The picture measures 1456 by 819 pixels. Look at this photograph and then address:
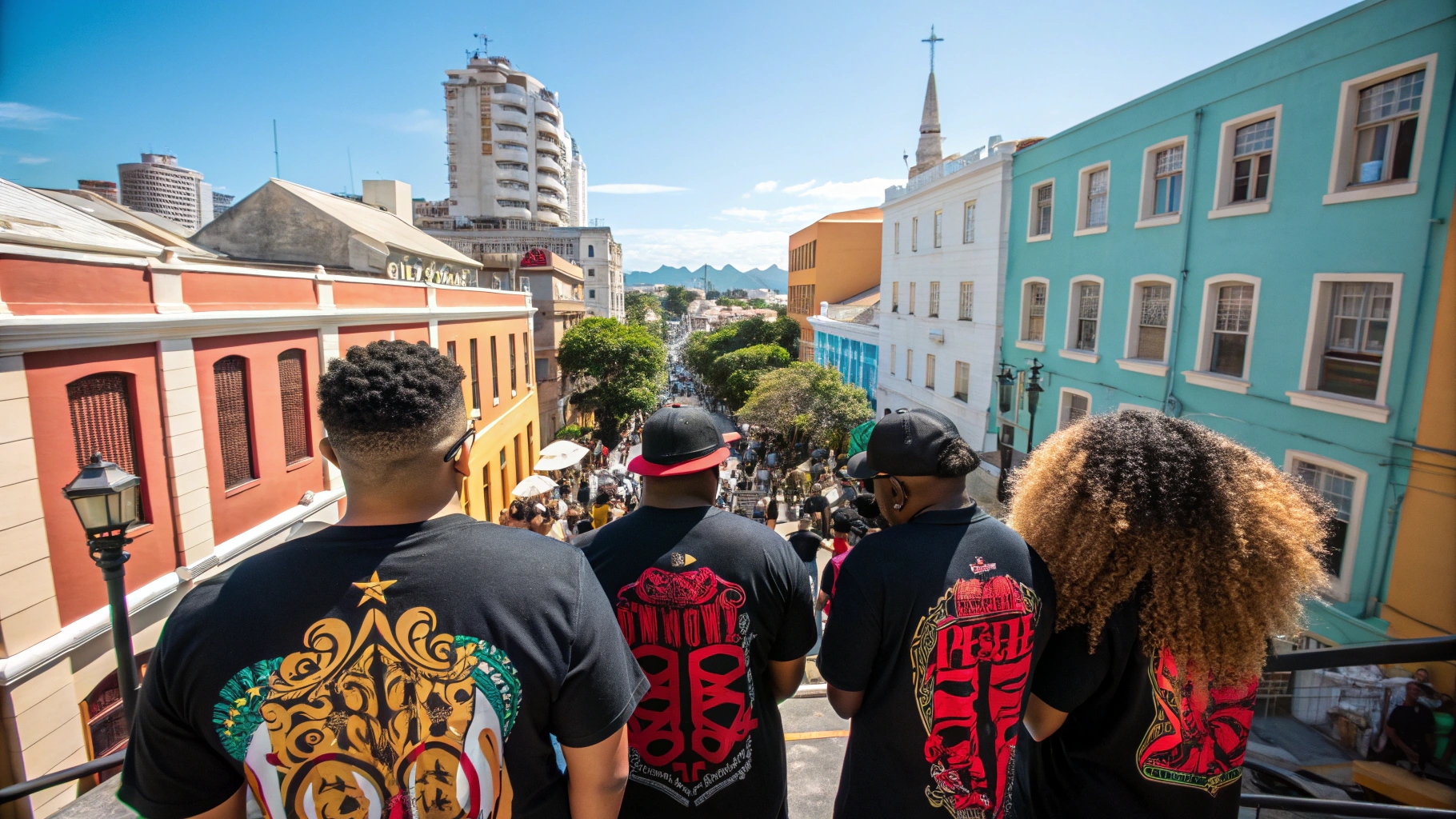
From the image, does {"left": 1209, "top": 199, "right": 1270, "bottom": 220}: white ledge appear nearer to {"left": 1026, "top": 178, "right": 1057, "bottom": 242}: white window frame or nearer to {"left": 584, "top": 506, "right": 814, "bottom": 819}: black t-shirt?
{"left": 1026, "top": 178, "right": 1057, "bottom": 242}: white window frame

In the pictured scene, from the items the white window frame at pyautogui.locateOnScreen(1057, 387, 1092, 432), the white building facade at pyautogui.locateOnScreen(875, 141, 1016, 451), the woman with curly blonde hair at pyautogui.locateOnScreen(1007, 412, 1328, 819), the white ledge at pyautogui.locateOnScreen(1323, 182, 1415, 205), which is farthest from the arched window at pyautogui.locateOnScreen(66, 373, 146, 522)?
the white building facade at pyautogui.locateOnScreen(875, 141, 1016, 451)

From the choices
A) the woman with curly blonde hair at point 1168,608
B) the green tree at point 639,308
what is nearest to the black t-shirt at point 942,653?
the woman with curly blonde hair at point 1168,608

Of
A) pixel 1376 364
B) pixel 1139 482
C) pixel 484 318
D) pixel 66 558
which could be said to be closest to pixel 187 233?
pixel 484 318

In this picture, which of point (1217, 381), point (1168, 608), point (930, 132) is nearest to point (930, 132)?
point (930, 132)

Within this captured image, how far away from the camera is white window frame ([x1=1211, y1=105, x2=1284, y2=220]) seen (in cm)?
1065

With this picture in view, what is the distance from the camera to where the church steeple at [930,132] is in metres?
33.2

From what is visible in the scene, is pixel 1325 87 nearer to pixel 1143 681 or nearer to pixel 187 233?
pixel 1143 681

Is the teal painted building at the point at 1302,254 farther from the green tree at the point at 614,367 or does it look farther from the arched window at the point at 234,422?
the green tree at the point at 614,367

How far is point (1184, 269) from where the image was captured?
12.4 metres

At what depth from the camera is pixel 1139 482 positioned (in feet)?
6.83

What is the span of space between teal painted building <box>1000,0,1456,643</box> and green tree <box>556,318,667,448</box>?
73.2 feet

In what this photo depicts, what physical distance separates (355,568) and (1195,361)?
14079 millimetres

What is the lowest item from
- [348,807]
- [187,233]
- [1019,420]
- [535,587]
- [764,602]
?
[1019,420]

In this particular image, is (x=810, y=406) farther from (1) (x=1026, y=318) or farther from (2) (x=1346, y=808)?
(2) (x=1346, y=808)
